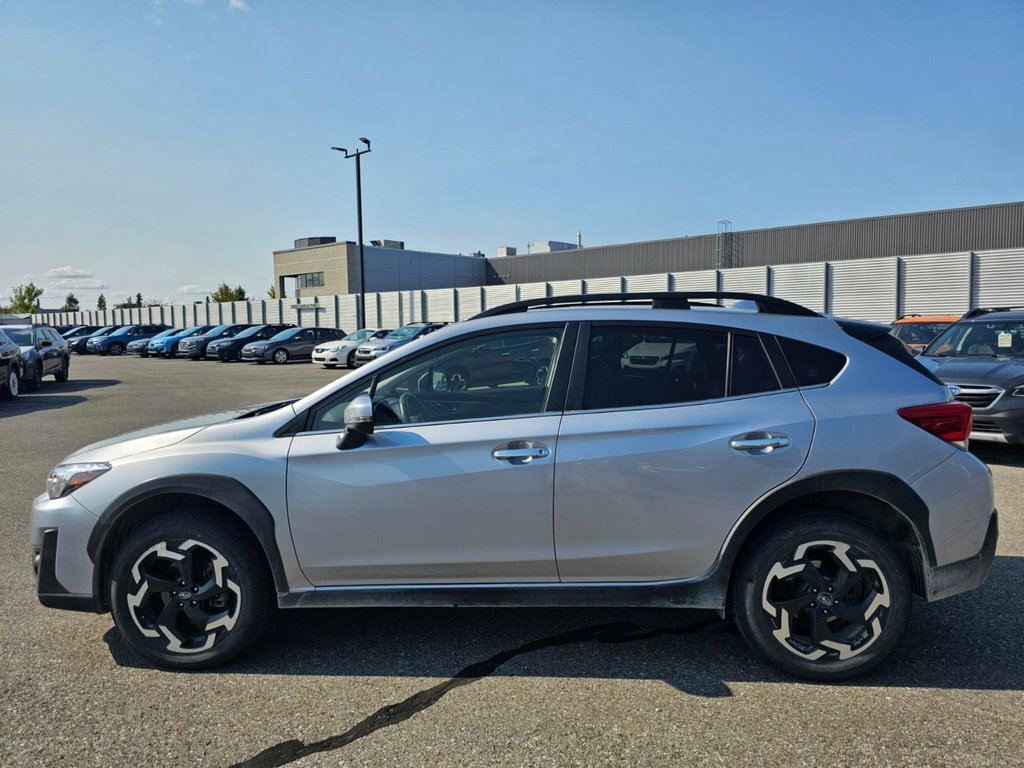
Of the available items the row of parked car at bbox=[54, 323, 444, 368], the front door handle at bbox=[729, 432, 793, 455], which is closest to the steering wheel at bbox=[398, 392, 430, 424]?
the front door handle at bbox=[729, 432, 793, 455]

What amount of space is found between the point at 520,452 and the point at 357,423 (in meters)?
0.73

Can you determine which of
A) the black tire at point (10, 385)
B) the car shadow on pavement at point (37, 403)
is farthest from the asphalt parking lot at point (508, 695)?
the black tire at point (10, 385)

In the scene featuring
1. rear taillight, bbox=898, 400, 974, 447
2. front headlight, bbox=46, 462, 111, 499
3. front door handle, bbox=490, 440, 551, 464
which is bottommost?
front headlight, bbox=46, 462, 111, 499

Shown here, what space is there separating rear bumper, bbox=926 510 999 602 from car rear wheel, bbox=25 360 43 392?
1974cm

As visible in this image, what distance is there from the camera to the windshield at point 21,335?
18547 mm

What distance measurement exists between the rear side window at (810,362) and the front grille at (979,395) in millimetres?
5487

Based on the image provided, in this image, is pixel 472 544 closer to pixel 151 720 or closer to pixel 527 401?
pixel 527 401

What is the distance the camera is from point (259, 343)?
106 feet

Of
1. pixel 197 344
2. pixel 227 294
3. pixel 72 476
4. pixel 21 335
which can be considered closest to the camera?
pixel 72 476

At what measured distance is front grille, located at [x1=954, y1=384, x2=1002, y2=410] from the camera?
7854mm

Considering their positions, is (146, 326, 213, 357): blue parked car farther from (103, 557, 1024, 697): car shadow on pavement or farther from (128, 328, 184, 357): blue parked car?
(103, 557, 1024, 697): car shadow on pavement

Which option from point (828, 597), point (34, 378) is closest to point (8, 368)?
point (34, 378)

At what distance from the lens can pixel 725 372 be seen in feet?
11.4

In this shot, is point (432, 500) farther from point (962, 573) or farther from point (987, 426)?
point (987, 426)
